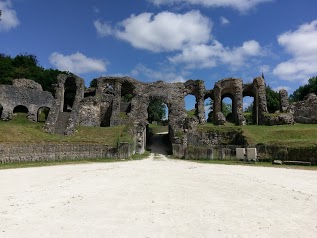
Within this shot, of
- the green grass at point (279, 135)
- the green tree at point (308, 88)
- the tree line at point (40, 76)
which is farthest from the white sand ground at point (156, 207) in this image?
the green tree at point (308, 88)

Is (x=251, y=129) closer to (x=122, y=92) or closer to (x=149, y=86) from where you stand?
(x=149, y=86)

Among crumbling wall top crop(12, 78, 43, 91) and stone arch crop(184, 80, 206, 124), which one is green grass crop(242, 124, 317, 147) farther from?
crumbling wall top crop(12, 78, 43, 91)

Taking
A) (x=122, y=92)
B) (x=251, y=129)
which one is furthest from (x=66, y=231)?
(x=122, y=92)

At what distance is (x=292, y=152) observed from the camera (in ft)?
68.5

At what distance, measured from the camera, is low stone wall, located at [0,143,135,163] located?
18906 millimetres

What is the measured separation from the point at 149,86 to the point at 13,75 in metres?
36.7

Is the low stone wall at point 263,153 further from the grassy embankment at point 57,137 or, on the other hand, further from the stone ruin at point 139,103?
the stone ruin at point 139,103

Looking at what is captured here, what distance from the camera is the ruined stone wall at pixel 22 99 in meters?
37.8

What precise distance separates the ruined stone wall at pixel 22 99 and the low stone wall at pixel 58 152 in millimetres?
19398

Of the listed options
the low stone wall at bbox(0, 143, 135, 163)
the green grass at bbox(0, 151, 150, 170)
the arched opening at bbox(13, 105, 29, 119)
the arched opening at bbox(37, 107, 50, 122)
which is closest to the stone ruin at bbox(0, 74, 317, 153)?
the arched opening at bbox(13, 105, 29, 119)

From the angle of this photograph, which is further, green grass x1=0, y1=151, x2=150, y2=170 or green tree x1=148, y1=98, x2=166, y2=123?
green tree x1=148, y1=98, x2=166, y2=123

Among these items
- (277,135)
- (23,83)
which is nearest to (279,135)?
→ (277,135)

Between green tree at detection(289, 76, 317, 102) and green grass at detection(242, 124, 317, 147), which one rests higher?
green tree at detection(289, 76, 317, 102)

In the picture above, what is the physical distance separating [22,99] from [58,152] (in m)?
22.9
